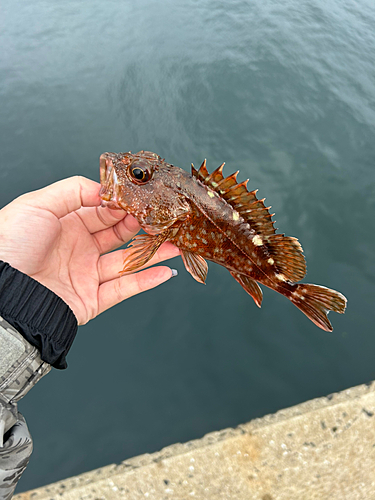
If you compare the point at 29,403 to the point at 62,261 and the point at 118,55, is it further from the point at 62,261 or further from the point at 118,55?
the point at 118,55

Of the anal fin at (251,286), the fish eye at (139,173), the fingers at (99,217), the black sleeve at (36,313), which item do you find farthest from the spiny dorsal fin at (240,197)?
the black sleeve at (36,313)

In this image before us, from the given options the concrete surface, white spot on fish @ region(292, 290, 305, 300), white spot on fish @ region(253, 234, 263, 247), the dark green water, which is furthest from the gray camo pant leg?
white spot on fish @ region(292, 290, 305, 300)

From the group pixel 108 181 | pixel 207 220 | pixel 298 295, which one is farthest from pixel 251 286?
pixel 108 181

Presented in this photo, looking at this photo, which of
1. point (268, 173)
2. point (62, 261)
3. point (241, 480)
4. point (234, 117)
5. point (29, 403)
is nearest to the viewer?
point (62, 261)

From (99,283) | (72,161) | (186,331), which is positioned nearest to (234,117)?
(72,161)

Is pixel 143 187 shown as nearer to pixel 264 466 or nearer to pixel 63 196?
pixel 63 196

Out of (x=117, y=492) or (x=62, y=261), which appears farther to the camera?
(x=117, y=492)

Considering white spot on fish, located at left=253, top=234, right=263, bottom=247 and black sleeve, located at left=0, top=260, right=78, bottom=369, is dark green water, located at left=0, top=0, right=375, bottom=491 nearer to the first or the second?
black sleeve, located at left=0, top=260, right=78, bottom=369
